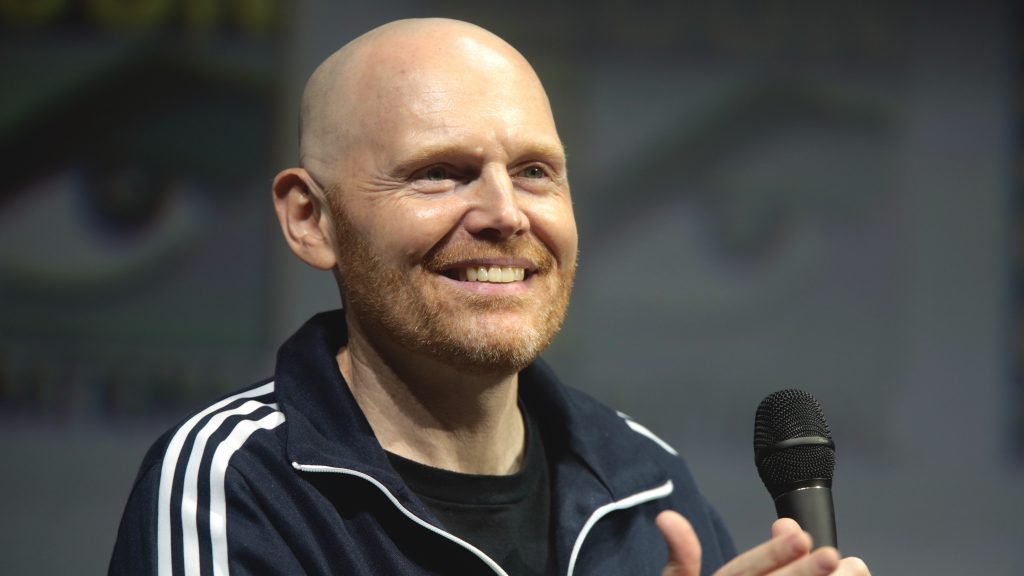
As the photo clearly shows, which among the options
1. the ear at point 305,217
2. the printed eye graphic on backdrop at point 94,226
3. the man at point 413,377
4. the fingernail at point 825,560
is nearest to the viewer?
the fingernail at point 825,560

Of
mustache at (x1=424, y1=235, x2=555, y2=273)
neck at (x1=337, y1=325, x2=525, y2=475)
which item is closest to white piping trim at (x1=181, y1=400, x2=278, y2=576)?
neck at (x1=337, y1=325, x2=525, y2=475)

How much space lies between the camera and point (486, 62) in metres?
1.47

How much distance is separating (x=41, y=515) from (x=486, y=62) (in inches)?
73.1

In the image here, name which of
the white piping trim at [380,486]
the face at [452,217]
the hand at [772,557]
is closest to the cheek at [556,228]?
the face at [452,217]

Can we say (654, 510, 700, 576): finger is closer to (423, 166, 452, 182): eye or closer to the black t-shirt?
the black t-shirt

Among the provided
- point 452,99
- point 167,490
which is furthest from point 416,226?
point 167,490

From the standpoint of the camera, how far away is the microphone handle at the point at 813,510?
1.20 m

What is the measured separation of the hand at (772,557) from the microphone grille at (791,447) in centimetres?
16

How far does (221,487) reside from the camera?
1.27 meters

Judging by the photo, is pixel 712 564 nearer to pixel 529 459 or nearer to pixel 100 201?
pixel 529 459

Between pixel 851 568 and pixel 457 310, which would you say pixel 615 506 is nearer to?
pixel 457 310

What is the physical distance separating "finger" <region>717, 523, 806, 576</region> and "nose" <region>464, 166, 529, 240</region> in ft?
1.68

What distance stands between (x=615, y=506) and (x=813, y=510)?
0.35 metres

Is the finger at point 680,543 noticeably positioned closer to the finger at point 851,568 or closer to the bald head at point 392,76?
the finger at point 851,568
